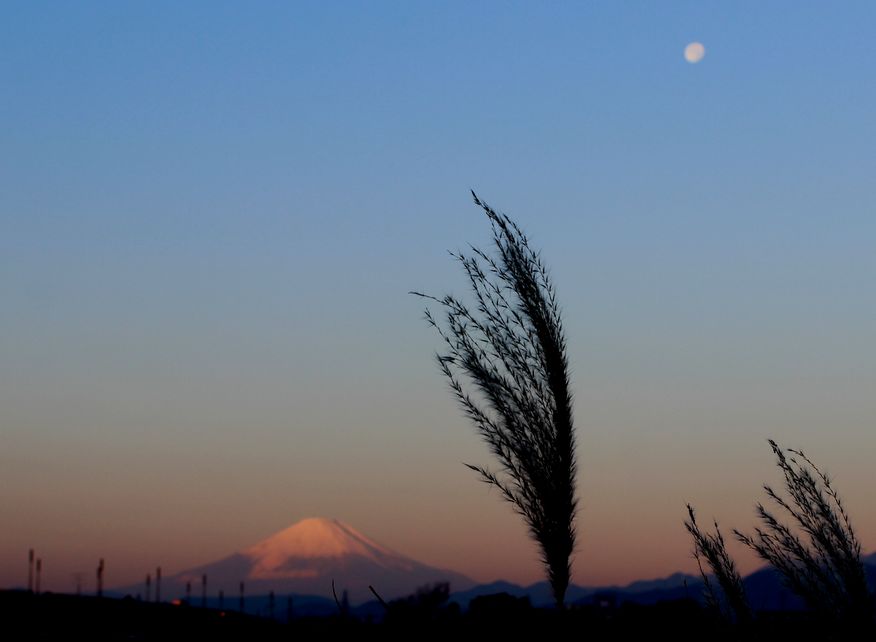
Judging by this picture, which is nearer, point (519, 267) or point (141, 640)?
point (519, 267)

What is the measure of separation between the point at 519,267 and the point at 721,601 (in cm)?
297

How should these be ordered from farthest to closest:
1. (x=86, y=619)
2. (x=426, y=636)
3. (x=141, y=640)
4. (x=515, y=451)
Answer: (x=86, y=619), (x=141, y=640), (x=515, y=451), (x=426, y=636)

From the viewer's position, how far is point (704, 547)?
860 centimetres

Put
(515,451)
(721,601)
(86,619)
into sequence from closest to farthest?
(515,451) → (721,601) → (86,619)

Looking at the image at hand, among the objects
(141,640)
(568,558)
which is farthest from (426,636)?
(141,640)

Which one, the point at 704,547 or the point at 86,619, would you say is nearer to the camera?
the point at 704,547

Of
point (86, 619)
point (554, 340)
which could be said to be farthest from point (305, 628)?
point (86, 619)

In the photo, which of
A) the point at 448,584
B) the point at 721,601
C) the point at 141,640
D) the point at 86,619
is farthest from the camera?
the point at 86,619

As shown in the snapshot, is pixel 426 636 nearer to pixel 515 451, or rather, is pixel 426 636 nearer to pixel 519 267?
pixel 515 451

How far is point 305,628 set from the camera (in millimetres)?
11633

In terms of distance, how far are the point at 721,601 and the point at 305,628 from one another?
503 centimetres

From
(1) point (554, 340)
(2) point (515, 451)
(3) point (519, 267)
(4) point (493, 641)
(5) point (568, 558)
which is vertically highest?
(3) point (519, 267)

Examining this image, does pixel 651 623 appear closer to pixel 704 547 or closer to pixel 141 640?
pixel 704 547

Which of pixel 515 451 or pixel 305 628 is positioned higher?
pixel 515 451
